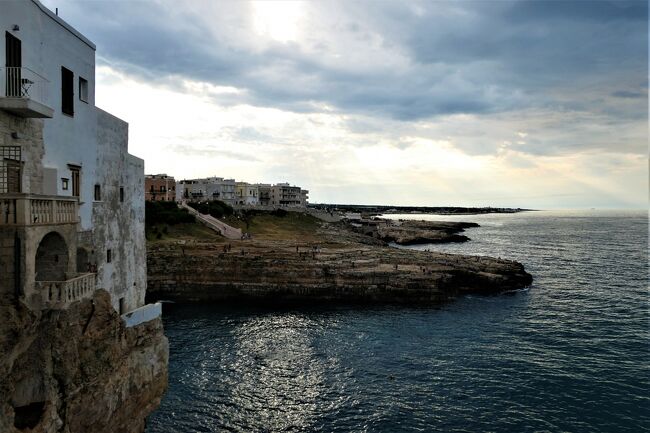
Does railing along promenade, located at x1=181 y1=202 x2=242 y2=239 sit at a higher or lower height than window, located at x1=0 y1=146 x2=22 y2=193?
lower

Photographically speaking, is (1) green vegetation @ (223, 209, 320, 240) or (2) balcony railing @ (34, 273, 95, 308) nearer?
(2) balcony railing @ (34, 273, 95, 308)

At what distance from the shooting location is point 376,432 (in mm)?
26094

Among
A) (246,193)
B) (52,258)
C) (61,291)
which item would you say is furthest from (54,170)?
(246,193)

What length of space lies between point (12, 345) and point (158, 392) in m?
11.2

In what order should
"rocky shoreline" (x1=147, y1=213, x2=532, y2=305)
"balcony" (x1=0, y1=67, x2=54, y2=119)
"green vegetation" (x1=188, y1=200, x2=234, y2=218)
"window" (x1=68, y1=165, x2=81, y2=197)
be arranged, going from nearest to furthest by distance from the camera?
"balcony" (x1=0, y1=67, x2=54, y2=119) < "window" (x1=68, y1=165, x2=81, y2=197) < "rocky shoreline" (x1=147, y1=213, x2=532, y2=305) < "green vegetation" (x1=188, y1=200, x2=234, y2=218)

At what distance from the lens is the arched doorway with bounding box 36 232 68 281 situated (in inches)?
593

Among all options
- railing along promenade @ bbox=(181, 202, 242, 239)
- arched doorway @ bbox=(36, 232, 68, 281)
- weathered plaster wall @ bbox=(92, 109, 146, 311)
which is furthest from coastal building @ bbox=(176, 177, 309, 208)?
arched doorway @ bbox=(36, 232, 68, 281)

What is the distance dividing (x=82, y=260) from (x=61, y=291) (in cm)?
406

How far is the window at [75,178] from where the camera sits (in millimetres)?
17031

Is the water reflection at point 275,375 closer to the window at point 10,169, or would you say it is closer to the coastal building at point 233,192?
the window at point 10,169

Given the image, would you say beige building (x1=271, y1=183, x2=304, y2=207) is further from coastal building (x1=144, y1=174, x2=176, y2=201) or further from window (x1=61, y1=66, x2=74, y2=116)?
window (x1=61, y1=66, x2=74, y2=116)

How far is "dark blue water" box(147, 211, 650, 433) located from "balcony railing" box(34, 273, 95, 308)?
1508cm

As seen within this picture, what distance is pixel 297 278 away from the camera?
6094 cm

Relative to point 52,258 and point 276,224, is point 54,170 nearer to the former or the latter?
point 52,258
